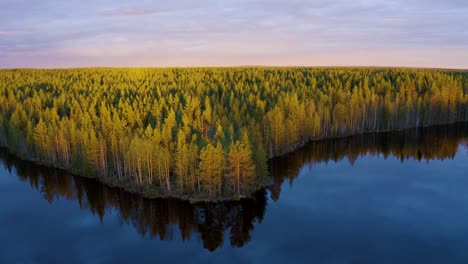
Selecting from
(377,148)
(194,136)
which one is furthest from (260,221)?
(377,148)

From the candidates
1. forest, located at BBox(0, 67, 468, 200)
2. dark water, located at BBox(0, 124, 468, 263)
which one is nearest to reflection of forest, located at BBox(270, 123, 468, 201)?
dark water, located at BBox(0, 124, 468, 263)

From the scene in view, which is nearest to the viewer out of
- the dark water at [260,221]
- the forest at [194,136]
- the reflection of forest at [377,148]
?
the dark water at [260,221]

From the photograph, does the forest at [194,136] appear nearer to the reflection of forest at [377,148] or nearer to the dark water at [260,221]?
the dark water at [260,221]

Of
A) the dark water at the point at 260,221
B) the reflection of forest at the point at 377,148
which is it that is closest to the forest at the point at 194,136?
the dark water at the point at 260,221

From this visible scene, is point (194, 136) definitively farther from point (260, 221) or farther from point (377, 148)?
point (377, 148)

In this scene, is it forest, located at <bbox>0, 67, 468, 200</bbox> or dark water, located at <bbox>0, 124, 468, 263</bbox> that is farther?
forest, located at <bbox>0, 67, 468, 200</bbox>

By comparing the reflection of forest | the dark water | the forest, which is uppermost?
the forest

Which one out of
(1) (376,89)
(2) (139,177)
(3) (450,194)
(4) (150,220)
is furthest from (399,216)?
(1) (376,89)

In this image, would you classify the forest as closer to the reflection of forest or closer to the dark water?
the dark water
